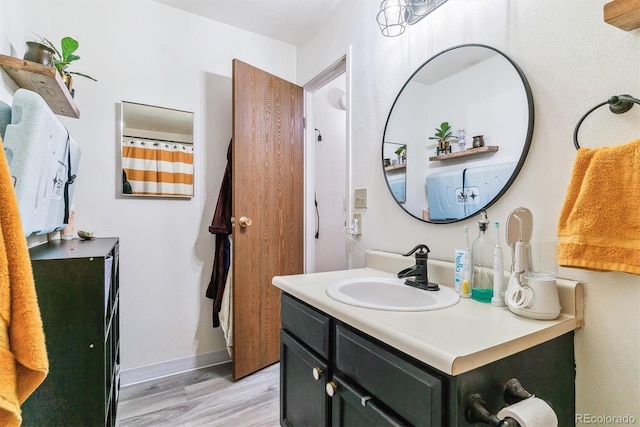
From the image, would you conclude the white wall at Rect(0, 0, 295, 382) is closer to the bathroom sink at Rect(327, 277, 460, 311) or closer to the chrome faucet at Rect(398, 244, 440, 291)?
the bathroom sink at Rect(327, 277, 460, 311)

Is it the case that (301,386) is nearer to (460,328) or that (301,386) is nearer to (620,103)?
(460,328)

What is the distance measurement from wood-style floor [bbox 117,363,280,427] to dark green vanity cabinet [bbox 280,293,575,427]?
23.6 inches

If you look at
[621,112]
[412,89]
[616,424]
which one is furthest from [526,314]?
[412,89]

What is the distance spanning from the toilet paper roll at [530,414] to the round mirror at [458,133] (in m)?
0.65

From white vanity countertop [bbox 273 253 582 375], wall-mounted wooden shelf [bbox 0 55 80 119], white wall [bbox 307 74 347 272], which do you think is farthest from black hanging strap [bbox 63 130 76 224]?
white wall [bbox 307 74 347 272]

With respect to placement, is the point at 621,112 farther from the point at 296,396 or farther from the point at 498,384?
the point at 296,396

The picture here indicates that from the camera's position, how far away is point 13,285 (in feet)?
1.69

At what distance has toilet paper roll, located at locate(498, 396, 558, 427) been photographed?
61 centimetres

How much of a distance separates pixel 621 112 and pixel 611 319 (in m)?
0.55

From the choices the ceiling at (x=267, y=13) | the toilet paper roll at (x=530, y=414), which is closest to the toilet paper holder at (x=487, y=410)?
the toilet paper roll at (x=530, y=414)

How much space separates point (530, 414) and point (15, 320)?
98 centimetres

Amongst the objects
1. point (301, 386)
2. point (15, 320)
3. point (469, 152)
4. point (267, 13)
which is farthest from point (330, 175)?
point (15, 320)

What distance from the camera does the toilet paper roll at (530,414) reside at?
613mm

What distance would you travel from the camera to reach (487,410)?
67 centimetres
